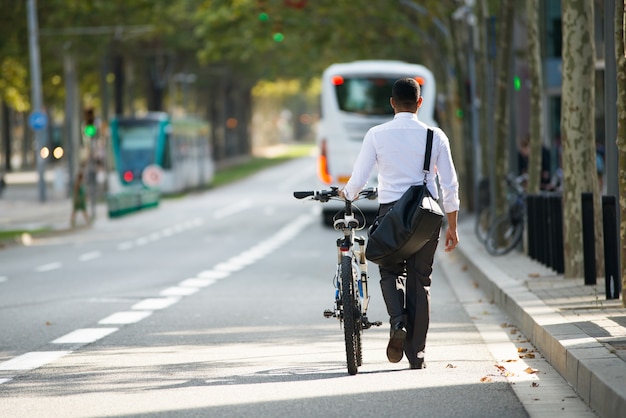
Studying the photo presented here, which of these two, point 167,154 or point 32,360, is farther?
point 167,154

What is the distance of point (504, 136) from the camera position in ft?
72.6

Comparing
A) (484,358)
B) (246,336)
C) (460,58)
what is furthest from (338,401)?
(460,58)

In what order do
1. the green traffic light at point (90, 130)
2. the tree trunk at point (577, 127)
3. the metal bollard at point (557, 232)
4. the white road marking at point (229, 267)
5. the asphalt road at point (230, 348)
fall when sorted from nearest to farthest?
the asphalt road at point (230, 348)
the tree trunk at point (577, 127)
the metal bollard at point (557, 232)
the white road marking at point (229, 267)
the green traffic light at point (90, 130)

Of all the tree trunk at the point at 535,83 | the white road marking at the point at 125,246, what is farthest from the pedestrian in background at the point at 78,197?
the tree trunk at the point at 535,83

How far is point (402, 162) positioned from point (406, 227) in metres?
0.44

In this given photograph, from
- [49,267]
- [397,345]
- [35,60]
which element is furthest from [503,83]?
[35,60]

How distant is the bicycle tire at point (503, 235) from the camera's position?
2092 centimetres

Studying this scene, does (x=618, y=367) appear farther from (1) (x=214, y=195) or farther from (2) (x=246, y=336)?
(1) (x=214, y=195)

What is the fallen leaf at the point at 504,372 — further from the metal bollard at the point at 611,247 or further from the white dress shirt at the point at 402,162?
the metal bollard at the point at 611,247

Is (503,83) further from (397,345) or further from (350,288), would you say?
(350,288)

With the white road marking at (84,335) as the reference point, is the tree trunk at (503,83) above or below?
above

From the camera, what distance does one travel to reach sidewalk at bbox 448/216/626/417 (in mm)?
7984

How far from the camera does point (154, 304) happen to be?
15.5m

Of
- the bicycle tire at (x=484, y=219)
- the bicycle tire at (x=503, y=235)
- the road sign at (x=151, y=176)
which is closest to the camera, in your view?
the bicycle tire at (x=503, y=235)
